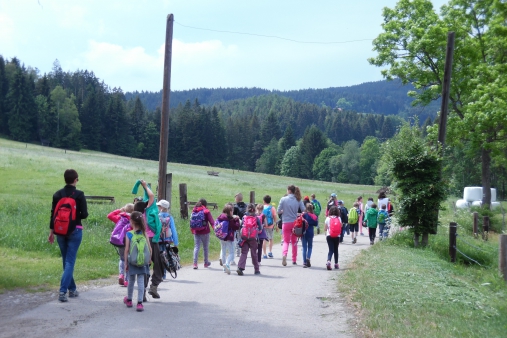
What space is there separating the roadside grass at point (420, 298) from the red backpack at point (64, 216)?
4718mm

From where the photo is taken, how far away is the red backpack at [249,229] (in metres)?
12.6

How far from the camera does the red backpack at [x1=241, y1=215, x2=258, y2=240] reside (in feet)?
41.2

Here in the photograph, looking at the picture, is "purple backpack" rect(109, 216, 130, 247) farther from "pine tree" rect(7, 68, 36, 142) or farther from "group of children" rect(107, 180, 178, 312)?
"pine tree" rect(7, 68, 36, 142)

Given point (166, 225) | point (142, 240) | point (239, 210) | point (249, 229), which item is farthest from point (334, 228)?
point (142, 240)

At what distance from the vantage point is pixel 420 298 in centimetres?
912

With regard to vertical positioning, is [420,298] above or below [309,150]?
below

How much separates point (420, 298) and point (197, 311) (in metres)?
3.74

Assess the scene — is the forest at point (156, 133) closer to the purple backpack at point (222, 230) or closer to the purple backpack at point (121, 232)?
the purple backpack at point (222, 230)

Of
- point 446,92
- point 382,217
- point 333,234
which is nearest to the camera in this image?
point 333,234

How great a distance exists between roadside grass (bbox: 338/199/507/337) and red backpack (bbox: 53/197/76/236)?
15.5 feet

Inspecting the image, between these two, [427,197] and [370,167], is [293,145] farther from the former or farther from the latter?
[427,197]

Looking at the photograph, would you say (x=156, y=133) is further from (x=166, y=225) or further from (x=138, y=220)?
(x=138, y=220)

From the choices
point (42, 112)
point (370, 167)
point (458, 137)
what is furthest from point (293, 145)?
point (458, 137)

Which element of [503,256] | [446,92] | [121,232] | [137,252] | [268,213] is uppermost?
[446,92]
